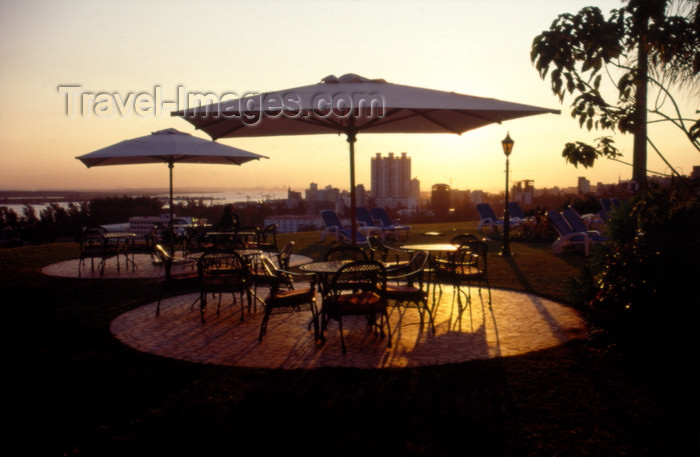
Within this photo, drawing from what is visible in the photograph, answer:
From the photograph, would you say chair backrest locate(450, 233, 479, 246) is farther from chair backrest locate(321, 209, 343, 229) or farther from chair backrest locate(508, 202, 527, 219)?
chair backrest locate(508, 202, 527, 219)

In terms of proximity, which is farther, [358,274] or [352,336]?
[352,336]

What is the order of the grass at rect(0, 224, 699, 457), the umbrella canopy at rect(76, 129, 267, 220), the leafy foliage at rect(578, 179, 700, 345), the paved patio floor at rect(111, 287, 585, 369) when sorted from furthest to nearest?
the umbrella canopy at rect(76, 129, 267, 220)
the paved patio floor at rect(111, 287, 585, 369)
the leafy foliage at rect(578, 179, 700, 345)
the grass at rect(0, 224, 699, 457)

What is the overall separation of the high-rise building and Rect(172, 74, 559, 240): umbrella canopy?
6142cm

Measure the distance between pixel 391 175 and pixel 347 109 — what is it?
6415cm


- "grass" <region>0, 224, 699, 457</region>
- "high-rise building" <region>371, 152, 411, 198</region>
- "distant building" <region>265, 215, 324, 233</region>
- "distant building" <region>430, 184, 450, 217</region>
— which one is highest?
"high-rise building" <region>371, 152, 411, 198</region>

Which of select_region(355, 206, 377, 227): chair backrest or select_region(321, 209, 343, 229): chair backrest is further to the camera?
→ select_region(355, 206, 377, 227): chair backrest

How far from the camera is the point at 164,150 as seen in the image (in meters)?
9.52

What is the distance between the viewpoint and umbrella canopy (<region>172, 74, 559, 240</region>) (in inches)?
189

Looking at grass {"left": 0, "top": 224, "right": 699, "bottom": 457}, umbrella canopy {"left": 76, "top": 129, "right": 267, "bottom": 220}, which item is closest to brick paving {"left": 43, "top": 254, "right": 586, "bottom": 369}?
grass {"left": 0, "top": 224, "right": 699, "bottom": 457}

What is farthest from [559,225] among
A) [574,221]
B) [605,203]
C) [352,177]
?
[605,203]

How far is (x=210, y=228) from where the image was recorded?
1163 cm

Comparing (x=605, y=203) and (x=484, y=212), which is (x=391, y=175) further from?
(x=484, y=212)

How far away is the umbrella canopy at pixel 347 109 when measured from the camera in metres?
4.80

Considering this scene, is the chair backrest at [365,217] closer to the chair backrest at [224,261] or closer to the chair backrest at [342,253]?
the chair backrest at [342,253]
